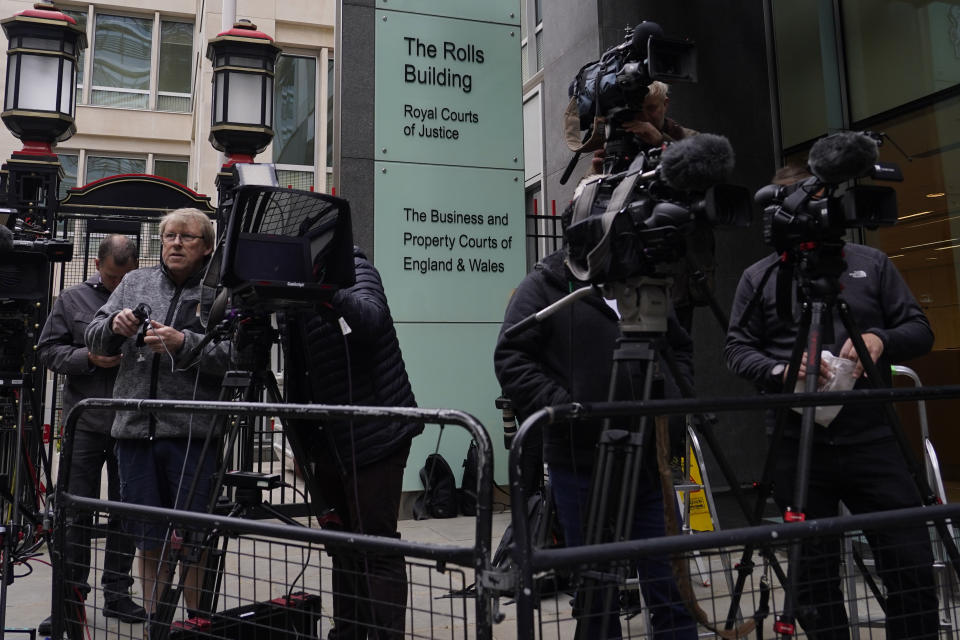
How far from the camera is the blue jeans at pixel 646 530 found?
2.29 meters

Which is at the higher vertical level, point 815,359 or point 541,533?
point 815,359

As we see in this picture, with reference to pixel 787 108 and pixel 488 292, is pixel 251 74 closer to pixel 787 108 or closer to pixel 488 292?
pixel 488 292

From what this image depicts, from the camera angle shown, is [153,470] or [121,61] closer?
[153,470]

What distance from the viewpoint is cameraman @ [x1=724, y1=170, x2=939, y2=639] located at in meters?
2.41

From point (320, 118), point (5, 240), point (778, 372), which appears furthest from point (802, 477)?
point (320, 118)

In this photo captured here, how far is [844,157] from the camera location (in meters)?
2.23

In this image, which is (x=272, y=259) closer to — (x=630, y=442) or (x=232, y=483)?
(x=232, y=483)

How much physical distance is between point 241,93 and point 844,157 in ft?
16.4

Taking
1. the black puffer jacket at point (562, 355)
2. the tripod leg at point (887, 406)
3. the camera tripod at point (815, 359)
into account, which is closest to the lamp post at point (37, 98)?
the black puffer jacket at point (562, 355)

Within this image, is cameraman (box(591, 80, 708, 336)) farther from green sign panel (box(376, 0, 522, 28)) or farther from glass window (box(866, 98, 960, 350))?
green sign panel (box(376, 0, 522, 28))

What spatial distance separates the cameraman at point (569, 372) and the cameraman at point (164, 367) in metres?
1.30

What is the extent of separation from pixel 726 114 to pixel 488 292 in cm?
260

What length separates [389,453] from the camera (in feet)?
9.55

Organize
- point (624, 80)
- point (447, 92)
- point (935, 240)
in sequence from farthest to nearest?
1. point (447, 92)
2. point (935, 240)
3. point (624, 80)
